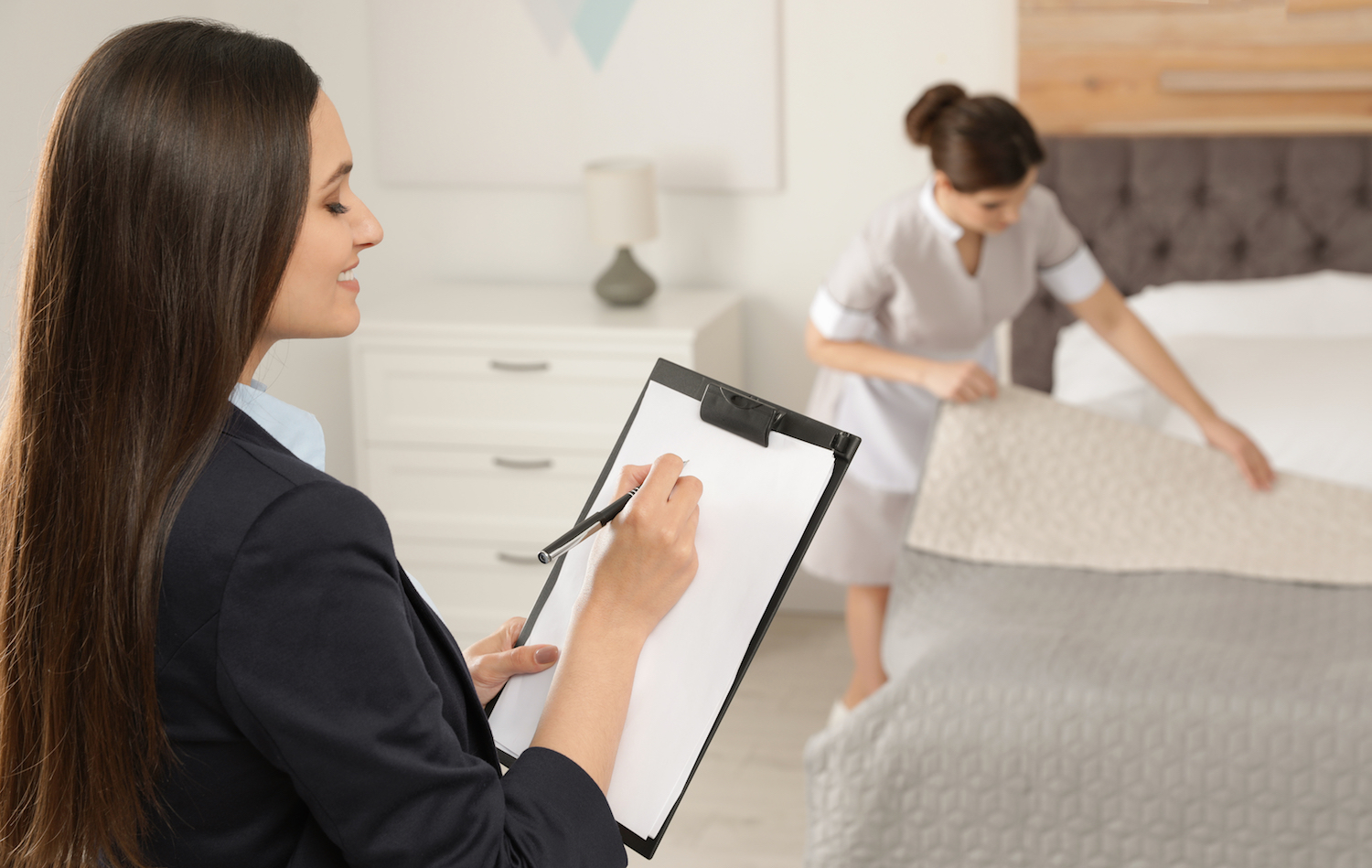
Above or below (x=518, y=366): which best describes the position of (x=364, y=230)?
above

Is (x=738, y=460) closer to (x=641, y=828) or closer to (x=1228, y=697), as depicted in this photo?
Result: (x=641, y=828)

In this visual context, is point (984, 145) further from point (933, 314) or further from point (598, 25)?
point (598, 25)

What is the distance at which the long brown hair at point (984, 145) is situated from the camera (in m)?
1.94

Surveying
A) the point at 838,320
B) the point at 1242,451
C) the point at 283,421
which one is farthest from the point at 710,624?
the point at 1242,451

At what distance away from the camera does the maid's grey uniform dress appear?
2.12m

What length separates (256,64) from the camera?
613 millimetres

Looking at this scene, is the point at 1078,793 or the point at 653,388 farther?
the point at 1078,793

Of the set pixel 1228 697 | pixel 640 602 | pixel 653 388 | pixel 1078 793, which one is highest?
pixel 653 388

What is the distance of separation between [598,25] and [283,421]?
8.39 ft

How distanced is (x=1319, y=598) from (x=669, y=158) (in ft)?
6.14

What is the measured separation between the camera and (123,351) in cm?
58

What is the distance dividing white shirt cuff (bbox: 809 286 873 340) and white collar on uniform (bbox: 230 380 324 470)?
59.1 inches

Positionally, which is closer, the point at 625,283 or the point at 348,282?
the point at 348,282

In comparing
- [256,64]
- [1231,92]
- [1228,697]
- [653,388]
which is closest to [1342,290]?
[1231,92]
